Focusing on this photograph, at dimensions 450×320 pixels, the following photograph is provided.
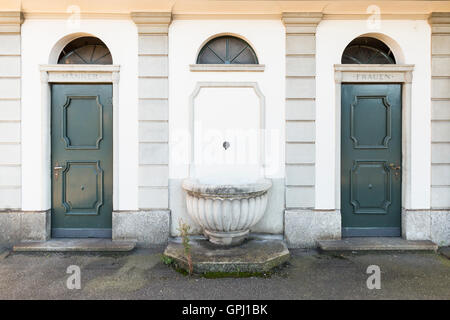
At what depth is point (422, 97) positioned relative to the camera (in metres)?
4.57

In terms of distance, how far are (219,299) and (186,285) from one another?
49cm

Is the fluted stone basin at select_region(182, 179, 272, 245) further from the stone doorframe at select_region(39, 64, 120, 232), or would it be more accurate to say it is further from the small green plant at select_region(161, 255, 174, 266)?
the stone doorframe at select_region(39, 64, 120, 232)

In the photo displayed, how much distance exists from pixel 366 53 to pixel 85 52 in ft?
16.4

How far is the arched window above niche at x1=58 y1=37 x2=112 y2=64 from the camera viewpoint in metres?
4.77

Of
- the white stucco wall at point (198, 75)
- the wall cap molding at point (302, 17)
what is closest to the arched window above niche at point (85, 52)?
the white stucco wall at point (198, 75)

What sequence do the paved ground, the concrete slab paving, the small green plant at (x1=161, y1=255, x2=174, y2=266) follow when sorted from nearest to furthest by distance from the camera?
the paved ground → the small green plant at (x1=161, y1=255, x2=174, y2=266) → the concrete slab paving

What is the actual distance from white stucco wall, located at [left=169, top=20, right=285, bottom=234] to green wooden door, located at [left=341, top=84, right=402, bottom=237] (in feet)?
3.90

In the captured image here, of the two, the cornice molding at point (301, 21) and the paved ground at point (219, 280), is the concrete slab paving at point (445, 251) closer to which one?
the paved ground at point (219, 280)

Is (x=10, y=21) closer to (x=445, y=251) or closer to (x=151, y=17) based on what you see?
(x=151, y=17)

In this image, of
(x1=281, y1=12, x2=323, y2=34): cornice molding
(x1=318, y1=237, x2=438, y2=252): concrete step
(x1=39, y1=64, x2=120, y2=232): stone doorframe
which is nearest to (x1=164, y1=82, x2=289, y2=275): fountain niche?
(x1=318, y1=237, x2=438, y2=252): concrete step

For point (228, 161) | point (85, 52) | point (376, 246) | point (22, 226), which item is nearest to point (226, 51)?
point (228, 161)

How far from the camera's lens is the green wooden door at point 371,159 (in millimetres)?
4672

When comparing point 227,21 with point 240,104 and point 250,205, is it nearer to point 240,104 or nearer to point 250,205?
point 240,104

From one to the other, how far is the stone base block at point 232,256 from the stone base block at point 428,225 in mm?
2279
